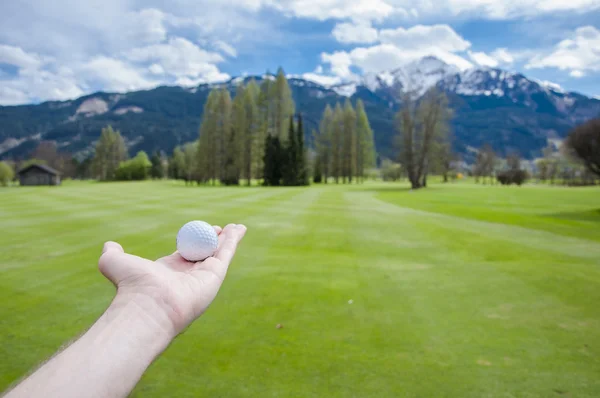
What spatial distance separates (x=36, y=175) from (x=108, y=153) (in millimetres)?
24628

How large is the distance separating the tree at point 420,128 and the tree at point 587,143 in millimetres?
29557

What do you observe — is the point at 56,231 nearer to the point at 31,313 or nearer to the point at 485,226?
the point at 31,313

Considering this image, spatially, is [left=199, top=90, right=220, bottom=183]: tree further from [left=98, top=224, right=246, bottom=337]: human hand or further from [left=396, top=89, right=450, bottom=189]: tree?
[left=98, top=224, right=246, bottom=337]: human hand

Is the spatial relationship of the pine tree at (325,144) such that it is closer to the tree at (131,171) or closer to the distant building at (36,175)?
the tree at (131,171)

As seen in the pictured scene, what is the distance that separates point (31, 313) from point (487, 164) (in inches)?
3686

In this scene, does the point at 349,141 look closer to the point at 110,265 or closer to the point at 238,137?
the point at 238,137

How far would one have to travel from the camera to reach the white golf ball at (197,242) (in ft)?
12.3

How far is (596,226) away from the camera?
1455cm

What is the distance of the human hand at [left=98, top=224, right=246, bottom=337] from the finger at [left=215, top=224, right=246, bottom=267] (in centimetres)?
23

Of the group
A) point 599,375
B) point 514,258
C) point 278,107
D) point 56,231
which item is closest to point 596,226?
point 514,258

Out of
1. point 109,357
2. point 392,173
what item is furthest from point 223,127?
point 109,357

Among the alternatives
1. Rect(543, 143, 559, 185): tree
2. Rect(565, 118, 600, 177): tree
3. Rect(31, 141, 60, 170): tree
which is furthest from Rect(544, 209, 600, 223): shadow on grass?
Rect(31, 141, 60, 170): tree

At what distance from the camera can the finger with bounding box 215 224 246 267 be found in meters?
3.43

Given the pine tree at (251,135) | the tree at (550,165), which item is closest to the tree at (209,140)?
the pine tree at (251,135)
